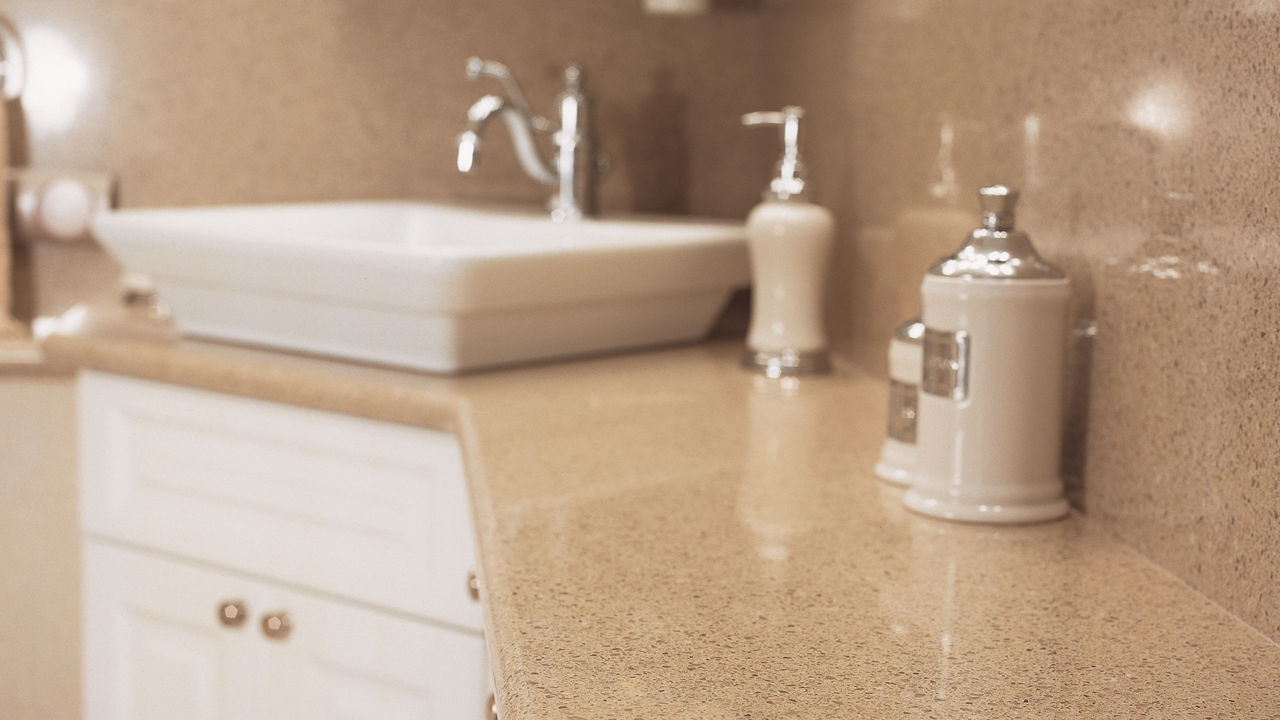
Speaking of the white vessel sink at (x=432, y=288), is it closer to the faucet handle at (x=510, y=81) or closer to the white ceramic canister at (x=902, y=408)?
the faucet handle at (x=510, y=81)

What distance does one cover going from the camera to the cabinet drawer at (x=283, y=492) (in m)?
1.03

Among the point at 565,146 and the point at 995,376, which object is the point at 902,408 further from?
the point at 565,146

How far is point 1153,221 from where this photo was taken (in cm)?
66

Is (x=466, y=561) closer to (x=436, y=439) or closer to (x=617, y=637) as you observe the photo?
(x=436, y=439)

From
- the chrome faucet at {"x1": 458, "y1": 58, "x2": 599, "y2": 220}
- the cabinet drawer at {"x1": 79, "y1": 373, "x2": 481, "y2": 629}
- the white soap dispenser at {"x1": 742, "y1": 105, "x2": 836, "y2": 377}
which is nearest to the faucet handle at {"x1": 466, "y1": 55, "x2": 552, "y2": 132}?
the chrome faucet at {"x1": 458, "y1": 58, "x2": 599, "y2": 220}

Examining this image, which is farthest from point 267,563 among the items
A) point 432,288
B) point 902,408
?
point 902,408

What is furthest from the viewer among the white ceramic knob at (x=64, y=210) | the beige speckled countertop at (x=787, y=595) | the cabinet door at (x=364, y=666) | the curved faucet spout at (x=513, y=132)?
the white ceramic knob at (x=64, y=210)

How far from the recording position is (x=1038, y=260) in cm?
70

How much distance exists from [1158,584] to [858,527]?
0.51 ft

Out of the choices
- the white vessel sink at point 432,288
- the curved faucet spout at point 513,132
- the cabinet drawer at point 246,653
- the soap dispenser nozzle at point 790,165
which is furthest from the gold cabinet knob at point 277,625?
the soap dispenser nozzle at point 790,165

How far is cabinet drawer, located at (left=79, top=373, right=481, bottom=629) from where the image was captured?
1027 mm

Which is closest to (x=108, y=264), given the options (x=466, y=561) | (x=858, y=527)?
(x=466, y=561)

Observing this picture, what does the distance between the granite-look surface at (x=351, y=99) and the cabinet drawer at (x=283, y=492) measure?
402mm

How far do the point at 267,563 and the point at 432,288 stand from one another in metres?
0.31
